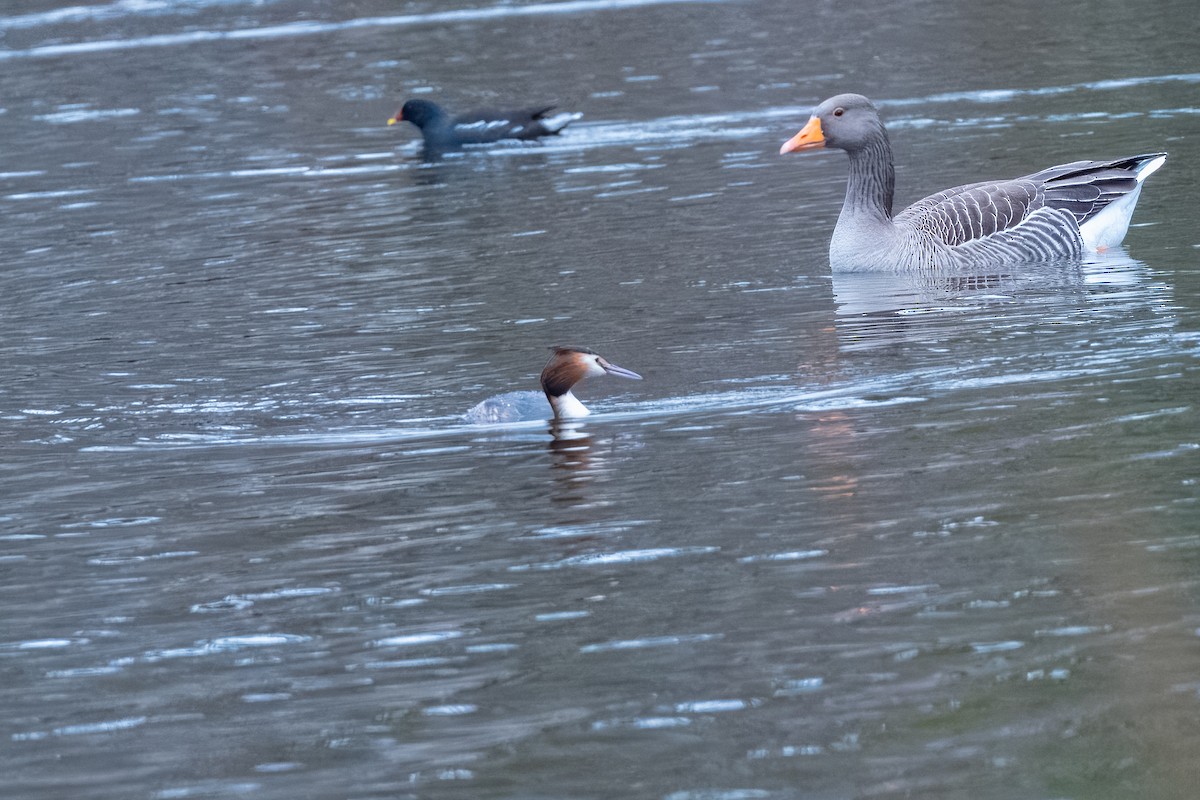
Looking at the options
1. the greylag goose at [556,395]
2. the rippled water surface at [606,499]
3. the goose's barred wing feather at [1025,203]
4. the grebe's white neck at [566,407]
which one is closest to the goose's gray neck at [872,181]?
the goose's barred wing feather at [1025,203]

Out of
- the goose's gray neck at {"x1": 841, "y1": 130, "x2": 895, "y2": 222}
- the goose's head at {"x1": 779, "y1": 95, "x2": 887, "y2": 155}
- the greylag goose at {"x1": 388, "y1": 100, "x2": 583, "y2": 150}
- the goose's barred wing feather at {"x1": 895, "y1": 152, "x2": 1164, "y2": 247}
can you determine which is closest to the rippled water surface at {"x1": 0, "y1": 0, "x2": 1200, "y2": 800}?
the goose's barred wing feather at {"x1": 895, "y1": 152, "x2": 1164, "y2": 247}

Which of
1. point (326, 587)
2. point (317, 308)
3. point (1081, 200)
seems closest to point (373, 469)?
point (326, 587)

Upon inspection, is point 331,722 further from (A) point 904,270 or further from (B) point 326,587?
(A) point 904,270

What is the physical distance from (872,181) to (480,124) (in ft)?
40.0

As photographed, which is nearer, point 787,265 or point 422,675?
point 422,675

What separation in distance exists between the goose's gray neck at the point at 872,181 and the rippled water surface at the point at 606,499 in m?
0.75

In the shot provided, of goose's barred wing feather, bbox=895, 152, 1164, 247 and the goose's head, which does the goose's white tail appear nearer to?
goose's barred wing feather, bbox=895, 152, 1164, 247

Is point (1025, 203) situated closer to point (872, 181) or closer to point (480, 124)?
point (872, 181)

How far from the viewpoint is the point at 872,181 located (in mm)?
16516

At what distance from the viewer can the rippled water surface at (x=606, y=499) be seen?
6449mm

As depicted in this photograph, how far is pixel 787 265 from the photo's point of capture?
1667cm

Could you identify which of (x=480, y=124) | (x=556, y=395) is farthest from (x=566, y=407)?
(x=480, y=124)

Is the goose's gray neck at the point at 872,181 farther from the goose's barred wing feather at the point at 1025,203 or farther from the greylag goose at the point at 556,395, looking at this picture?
the greylag goose at the point at 556,395

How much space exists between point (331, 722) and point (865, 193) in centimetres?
1067
